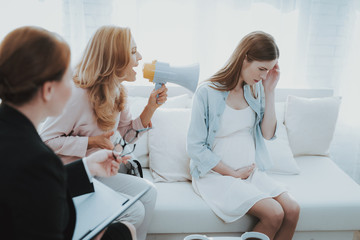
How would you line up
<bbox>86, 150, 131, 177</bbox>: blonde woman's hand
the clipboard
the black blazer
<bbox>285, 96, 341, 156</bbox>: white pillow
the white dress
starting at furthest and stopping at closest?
1. <bbox>285, 96, 341, 156</bbox>: white pillow
2. the white dress
3. <bbox>86, 150, 131, 177</bbox>: blonde woman's hand
4. the clipboard
5. the black blazer

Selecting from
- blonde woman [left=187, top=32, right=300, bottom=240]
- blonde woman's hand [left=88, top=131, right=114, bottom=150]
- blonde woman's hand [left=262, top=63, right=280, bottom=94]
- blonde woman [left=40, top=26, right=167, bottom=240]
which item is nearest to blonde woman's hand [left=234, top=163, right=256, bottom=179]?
blonde woman [left=187, top=32, right=300, bottom=240]

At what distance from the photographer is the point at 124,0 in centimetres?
228

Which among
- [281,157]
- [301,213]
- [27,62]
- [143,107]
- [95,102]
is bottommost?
[301,213]

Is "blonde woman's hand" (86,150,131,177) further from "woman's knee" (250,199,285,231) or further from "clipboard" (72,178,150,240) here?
"woman's knee" (250,199,285,231)

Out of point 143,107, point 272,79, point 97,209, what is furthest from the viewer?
point 143,107

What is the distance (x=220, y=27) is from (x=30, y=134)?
1906 mm

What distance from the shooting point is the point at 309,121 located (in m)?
2.15

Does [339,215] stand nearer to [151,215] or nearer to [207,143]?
[207,143]

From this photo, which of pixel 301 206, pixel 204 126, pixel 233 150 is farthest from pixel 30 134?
pixel 301 206

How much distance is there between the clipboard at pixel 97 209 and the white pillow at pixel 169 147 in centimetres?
72

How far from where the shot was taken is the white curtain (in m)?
2.29

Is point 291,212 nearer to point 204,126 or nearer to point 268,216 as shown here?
point 268,216

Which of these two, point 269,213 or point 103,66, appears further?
point 269,213

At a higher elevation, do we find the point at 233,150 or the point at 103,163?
the point at 103,163
